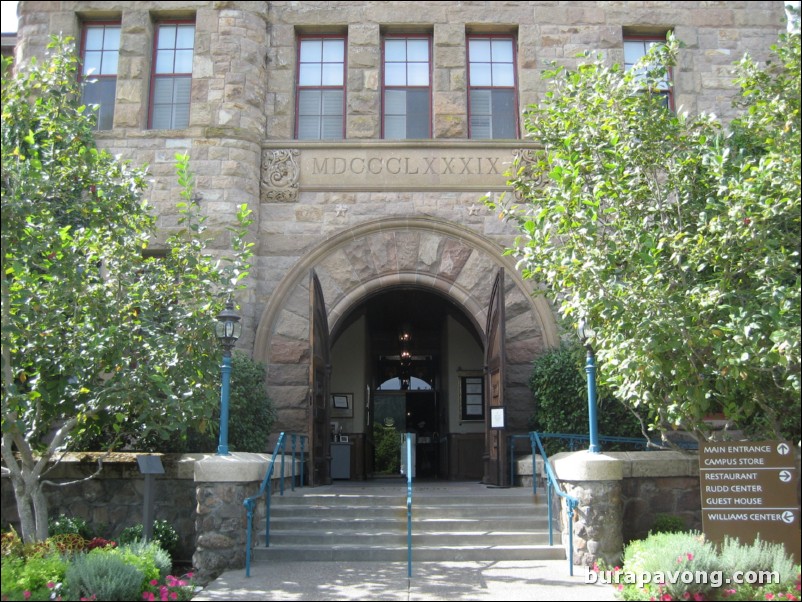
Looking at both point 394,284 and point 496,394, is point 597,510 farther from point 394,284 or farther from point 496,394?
point 394,284

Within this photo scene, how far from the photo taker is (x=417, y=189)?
12.5 m

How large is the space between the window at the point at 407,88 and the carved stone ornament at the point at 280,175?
155cm

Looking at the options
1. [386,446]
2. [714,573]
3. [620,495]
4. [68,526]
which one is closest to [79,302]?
[68,526]

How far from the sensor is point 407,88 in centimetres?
1305

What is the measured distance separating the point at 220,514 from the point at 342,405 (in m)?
7.54

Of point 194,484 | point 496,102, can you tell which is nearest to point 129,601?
point 194,484

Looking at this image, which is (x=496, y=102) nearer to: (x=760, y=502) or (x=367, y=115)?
(x=367, y=115)

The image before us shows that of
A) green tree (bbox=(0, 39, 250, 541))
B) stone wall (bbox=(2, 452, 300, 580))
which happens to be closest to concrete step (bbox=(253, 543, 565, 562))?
stone wall (bbox=(2, 452, 300, 580))

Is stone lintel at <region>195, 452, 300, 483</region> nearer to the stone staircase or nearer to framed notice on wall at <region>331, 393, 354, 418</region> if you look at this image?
the stone staircase

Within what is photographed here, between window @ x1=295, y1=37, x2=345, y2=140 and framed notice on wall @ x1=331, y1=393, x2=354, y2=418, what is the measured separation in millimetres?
5462

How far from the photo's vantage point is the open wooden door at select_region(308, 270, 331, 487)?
1097 cm

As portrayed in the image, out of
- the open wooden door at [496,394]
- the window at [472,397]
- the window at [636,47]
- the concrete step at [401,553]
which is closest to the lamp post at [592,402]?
the concrete step at [401,553]

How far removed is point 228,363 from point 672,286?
4.77 meters

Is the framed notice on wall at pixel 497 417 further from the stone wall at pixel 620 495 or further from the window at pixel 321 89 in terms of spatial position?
the window at pixel 321 89
